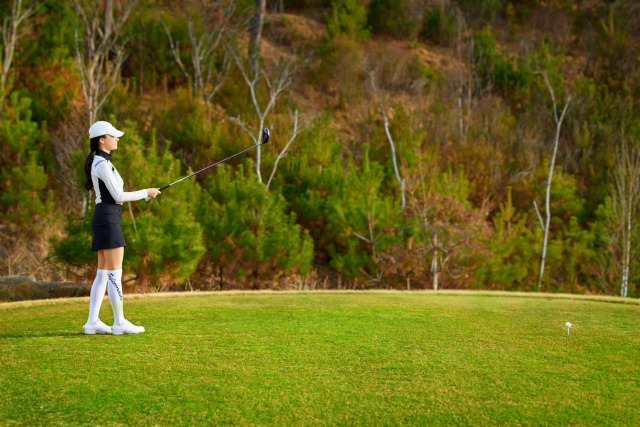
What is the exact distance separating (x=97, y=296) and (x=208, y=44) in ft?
75.4

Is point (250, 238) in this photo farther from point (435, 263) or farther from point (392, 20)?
point (392, 20)

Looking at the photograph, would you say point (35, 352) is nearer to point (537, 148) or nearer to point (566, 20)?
point (537, 148)

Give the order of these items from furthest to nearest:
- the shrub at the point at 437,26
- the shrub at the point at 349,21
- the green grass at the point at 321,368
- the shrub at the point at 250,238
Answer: the shrub at the point at 437,26
the shrub at the point at 349,21
the shrub at the point at 250,238
the green grass at the point at 321,368

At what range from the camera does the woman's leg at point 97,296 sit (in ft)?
13.4

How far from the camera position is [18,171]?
13.7 m

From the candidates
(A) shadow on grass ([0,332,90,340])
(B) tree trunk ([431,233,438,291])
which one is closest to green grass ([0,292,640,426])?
(A) shadow on grass ([0,332,90,340])

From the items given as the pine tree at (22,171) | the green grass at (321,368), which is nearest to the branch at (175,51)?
the pine tree at (22,171)

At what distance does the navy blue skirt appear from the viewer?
413 cm

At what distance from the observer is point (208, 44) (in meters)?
25.3

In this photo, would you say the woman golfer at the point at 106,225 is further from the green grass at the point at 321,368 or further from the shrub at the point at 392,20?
the shrub at the point at 392,20

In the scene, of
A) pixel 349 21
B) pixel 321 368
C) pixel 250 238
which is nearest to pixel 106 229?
pixel 321 368

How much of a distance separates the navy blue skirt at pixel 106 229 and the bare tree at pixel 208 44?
63.1 feet

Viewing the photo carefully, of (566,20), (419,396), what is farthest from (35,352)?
(566,20)

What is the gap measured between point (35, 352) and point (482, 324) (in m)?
3.32
